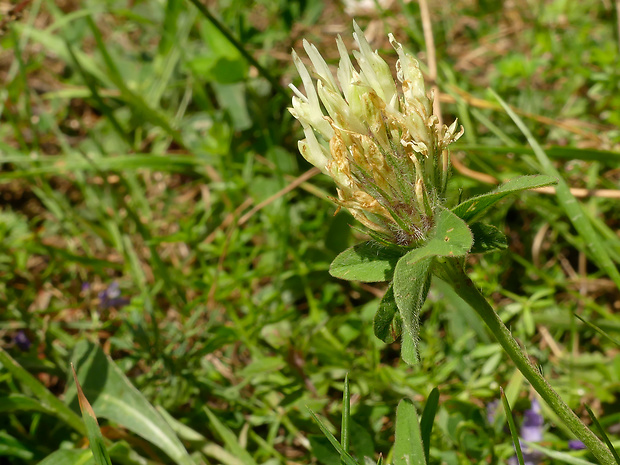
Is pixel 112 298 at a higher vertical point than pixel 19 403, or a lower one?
lower

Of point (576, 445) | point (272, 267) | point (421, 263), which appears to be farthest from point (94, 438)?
point (576, 445)

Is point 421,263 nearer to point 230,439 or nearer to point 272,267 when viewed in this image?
point 230,439

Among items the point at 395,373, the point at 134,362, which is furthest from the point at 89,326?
the point at 395,373

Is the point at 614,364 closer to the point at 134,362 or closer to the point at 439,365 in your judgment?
the point at 439,365

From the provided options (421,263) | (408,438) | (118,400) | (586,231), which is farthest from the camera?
(118,400)

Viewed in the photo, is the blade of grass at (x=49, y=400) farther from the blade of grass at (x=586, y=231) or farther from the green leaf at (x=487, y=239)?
the blade of grass at (x=586, y=231)

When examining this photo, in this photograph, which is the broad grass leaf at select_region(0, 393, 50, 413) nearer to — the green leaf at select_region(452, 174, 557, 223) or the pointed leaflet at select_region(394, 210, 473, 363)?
the pointed leaflet at select_region(394, 210, 473, 363)

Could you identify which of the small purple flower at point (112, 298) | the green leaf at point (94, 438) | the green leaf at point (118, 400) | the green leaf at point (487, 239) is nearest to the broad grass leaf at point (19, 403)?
the green leaf at point (118, 400)
